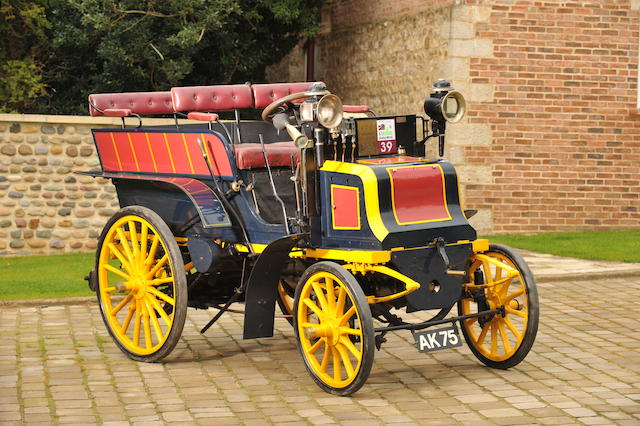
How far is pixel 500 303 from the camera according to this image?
7203 millimetres

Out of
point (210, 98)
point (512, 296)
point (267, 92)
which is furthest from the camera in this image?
point (267, 92)

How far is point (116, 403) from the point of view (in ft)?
21.4

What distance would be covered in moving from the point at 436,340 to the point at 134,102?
3535 mm

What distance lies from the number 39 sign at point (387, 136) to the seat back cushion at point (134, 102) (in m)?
2.45

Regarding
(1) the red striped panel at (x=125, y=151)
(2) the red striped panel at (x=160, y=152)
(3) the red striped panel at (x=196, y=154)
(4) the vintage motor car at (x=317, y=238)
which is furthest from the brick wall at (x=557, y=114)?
(3) the red striped panel at (x=196, y=154)

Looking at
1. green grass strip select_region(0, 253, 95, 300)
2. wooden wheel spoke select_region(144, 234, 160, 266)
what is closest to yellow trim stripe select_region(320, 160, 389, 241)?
wooden wheel spoke select_region(144, 234, 160, 266)

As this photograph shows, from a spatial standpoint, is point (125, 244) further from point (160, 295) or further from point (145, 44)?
point (145, 44)

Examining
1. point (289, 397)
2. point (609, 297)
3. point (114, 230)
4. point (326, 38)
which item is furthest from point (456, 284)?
point (326, 38)

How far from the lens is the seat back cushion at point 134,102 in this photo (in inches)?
346

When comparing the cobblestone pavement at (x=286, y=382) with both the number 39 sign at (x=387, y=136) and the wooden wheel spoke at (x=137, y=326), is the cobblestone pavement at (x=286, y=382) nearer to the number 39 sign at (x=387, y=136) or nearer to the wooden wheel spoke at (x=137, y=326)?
the wooden wheel spoke at (x=137, y=326)

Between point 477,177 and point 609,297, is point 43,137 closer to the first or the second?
point 477,177

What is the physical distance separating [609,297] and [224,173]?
14.6 feet

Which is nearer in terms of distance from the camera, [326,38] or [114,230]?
[114,230]

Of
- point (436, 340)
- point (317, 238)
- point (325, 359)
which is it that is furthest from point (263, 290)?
point (436, 340)
